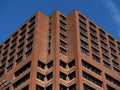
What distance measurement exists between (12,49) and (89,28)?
2334 cm

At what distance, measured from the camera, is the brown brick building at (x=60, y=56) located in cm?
8406

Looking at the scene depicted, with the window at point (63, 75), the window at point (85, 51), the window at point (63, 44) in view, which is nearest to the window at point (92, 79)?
the window at point (63, 75)

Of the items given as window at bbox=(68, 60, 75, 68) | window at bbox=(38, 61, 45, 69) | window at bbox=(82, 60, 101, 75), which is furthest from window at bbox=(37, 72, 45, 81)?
window at bbox=(82, 60, 101, 75)

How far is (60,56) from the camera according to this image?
88.1 meters

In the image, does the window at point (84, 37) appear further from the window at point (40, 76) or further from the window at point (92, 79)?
the window at point (40, 76)

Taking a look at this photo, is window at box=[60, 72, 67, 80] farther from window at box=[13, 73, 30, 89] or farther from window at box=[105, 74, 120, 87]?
window at box=[105, 74, 120, 87]

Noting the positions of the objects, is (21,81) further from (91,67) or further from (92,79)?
(91,67)

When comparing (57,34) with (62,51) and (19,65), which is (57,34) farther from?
(19,65)

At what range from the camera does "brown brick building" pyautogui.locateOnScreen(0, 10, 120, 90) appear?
276 feet

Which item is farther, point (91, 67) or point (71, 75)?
point (91, 67)

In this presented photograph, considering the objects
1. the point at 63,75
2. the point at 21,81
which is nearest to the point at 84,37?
the point at 63,75

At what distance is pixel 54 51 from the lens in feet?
292

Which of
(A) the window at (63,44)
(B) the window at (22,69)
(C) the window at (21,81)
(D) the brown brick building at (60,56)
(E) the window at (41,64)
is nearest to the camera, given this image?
(D) the brown brick building at (60,56)

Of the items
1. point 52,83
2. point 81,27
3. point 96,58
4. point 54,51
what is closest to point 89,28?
point 81,27
